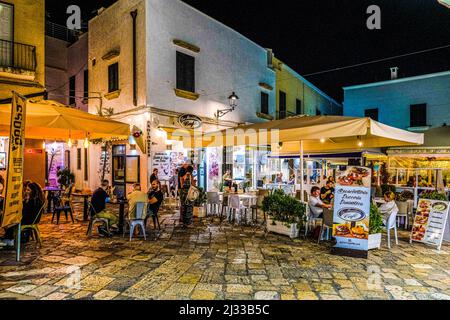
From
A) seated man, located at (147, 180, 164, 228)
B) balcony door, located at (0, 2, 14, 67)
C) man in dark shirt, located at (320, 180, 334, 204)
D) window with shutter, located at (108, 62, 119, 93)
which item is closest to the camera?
seated man, located at (147, 180, 164, 228)

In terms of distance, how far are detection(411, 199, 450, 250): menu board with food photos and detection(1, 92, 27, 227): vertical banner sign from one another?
25.5ft

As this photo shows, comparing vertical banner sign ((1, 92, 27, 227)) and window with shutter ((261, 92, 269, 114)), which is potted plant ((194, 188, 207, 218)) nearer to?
vertical banner sign ((1, 92, 27, 227))

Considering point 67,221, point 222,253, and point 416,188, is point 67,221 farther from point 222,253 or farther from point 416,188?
point 416,188

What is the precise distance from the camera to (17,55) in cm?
1055

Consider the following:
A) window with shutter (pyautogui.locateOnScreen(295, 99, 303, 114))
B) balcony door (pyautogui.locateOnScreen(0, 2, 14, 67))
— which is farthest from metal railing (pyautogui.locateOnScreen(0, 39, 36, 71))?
window with shutter (pyautogui.locateOnScreen(295, 99, 303, 114))

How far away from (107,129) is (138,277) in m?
4.32

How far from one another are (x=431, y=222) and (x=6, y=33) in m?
13.8

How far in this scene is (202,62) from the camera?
45.7ft

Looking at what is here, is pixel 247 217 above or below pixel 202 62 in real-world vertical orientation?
below

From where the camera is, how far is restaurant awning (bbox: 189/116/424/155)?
19.0 ft

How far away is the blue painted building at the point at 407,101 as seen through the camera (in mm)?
18828
